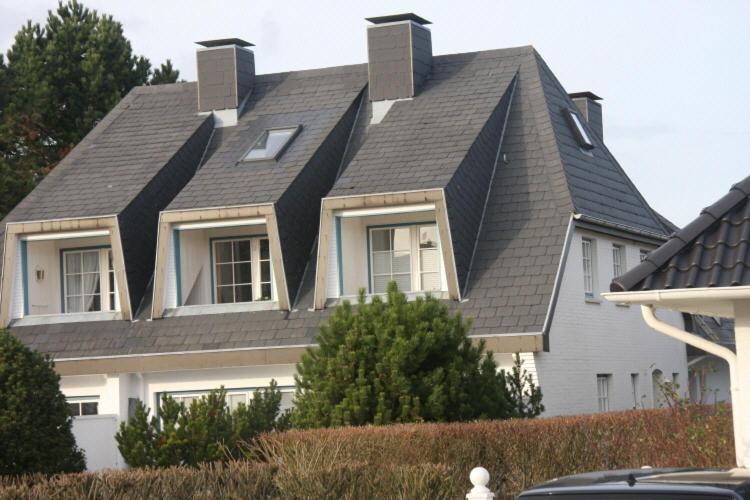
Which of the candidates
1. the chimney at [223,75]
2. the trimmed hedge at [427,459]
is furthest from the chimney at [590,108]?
the trimmed hedge at [427,459]

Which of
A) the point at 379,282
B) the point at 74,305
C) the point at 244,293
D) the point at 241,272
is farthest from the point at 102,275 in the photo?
the point at 379,282

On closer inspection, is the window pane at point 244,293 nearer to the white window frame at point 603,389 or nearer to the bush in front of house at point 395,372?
the white window frame at point 603,389

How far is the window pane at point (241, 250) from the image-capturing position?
90.9 feet

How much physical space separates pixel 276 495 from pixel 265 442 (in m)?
4.56

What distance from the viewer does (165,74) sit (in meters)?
45.6

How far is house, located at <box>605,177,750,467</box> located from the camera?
1081 cm

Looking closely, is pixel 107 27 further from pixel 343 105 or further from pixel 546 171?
pixel 546 171

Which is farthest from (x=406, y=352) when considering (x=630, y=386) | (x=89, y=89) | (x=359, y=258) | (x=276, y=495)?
(x=89, y=89)

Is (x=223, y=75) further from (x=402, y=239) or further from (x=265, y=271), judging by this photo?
(x=402, y=239)

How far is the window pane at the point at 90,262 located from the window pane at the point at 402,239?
6488 millimetres

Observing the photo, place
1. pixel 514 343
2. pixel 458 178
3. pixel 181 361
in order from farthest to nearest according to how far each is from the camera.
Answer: pixel 181 361 → pixel 458 178 → pixel 514 343

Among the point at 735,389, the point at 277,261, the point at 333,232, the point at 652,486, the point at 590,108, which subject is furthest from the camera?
the point at 590,108

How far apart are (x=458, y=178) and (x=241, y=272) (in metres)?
5.13

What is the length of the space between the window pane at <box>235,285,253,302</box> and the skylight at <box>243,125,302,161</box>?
2.59 metres
